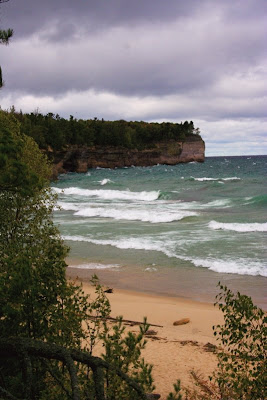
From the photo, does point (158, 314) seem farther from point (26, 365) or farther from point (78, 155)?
point (78, 155)

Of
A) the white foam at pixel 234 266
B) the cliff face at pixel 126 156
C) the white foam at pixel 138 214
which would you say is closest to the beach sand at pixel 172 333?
the white foam at pixel 234 266

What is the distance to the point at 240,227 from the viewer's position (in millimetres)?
27672

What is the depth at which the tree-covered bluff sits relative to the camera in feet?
279

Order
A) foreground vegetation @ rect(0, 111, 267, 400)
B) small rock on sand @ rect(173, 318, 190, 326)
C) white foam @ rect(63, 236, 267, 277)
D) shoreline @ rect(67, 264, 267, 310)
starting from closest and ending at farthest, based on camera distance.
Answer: foreground vegetation @ rect(0, 111, 267, 400)
small rock on sand @ rect(173, 318, 190, 326)
shoreline @ rect(67, 264, 267, 310)
white foam @ rect(63, 236, 267, 277)

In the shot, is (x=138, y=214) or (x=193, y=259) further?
(x=138, y=214)

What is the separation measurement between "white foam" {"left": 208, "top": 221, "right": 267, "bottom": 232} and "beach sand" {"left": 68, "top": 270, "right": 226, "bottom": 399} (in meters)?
13.3

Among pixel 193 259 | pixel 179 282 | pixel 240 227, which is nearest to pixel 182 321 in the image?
pixel 179 282

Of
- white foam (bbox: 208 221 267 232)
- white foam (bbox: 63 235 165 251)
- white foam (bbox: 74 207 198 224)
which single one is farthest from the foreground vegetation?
white foam (bbox: 74 207 198 224)

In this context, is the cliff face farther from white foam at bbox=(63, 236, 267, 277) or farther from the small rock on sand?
the small rock on sand

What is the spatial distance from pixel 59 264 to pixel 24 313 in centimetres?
82

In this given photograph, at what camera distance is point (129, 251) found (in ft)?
70.8

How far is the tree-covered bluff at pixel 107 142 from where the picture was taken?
85.2m

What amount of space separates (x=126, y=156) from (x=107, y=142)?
26.0 ft

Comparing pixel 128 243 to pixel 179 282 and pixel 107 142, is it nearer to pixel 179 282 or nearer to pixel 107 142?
pixel 179 282
